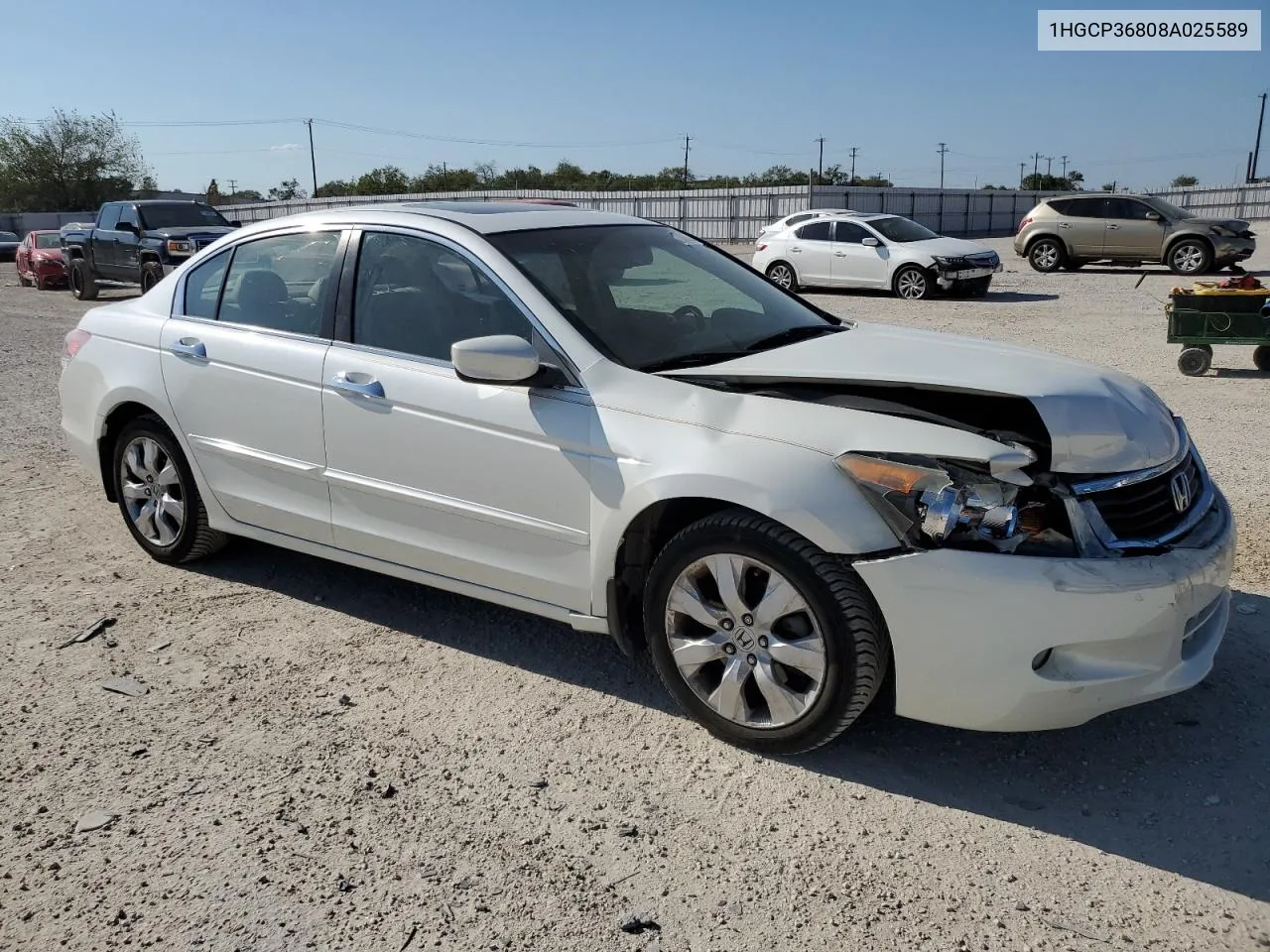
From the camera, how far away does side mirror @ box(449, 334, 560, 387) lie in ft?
11.6

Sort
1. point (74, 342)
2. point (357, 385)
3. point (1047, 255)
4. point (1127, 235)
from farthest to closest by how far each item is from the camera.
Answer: point (1047, 255) → point (1127, 235) → point (74, 342) → point (357, 385)

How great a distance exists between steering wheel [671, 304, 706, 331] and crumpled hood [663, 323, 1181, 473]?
0.36m

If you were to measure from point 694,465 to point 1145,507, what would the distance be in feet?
4.50

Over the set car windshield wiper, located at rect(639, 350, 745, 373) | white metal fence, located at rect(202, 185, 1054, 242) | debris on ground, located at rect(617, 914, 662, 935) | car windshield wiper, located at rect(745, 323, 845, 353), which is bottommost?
debris on ground, located at rect(617, 914, 662, 935)


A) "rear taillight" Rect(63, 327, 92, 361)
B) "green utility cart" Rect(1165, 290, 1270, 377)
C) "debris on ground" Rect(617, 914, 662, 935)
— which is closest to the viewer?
"debris on ground" Rect(617, 914, 662, 935)

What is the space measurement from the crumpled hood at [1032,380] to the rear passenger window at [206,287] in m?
2.39

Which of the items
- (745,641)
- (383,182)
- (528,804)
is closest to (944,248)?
(745,641)

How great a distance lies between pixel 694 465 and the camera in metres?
3.29

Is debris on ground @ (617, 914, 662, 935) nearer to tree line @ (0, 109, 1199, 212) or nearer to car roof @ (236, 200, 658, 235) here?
car roof @ (236, 200, 658, 235)

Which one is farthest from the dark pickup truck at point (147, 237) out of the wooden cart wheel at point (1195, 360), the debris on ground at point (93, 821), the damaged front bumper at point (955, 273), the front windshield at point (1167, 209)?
the front windshield at point (1167, 209)

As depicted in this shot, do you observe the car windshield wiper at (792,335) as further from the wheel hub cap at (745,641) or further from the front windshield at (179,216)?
the front windshield at (179,216)

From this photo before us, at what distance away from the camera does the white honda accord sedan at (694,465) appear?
301 cm

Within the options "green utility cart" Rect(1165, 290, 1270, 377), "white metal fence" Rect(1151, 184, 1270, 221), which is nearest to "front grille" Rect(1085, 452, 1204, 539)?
"green utility cart" Rect(1165, 290, 1270, 377)

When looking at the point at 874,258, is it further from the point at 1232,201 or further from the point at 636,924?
the point at 1232,201
